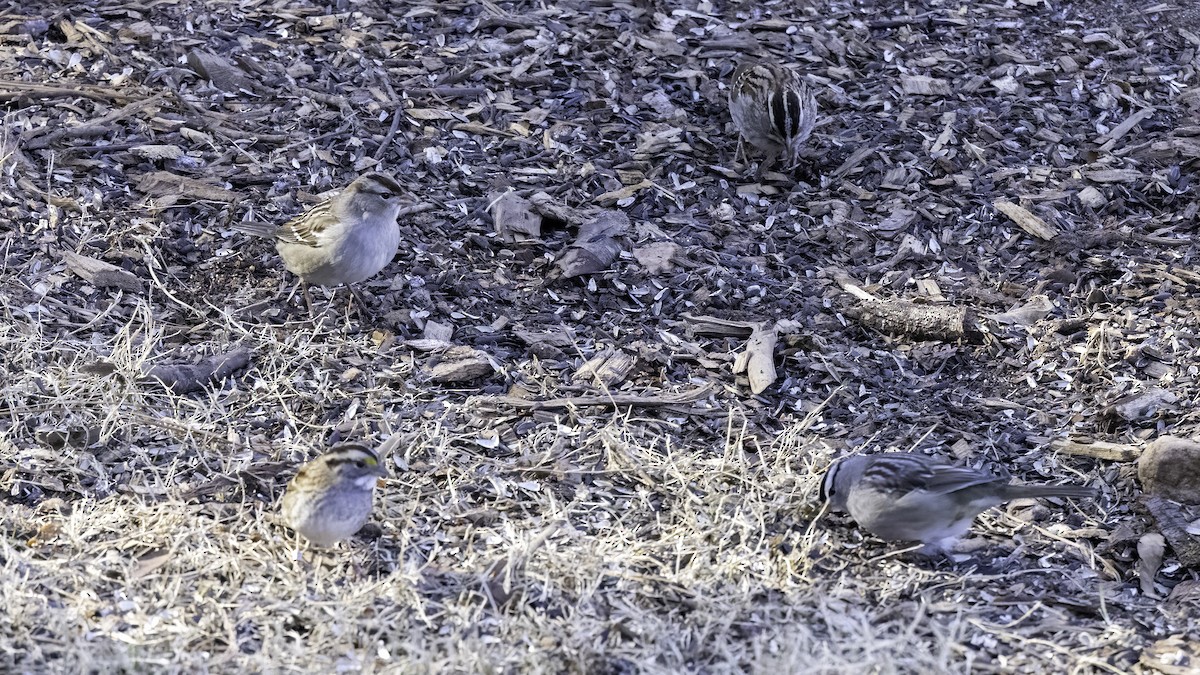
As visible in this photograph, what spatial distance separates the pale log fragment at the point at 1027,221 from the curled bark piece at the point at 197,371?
4543 mm

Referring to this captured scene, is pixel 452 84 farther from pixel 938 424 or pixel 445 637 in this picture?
pixel 445 637

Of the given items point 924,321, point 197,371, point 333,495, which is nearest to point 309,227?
point 197,371

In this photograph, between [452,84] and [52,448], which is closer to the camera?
[52,448]

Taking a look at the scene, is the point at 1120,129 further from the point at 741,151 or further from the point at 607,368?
the point at 607,368

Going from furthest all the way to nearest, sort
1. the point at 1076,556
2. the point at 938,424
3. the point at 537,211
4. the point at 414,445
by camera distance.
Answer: the point at 537,211
the point at 938,424
the point at 414,445
the point at 1076,556

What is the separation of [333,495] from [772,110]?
4.10 meters

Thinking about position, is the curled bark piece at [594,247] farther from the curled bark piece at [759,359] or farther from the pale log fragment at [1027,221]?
the pale log fragment at [1027,221]

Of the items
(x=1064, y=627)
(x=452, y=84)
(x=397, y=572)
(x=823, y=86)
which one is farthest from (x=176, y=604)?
(x=823, y=86)

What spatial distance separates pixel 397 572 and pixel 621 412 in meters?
1.77

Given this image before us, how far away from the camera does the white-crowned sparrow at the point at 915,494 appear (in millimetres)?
5539

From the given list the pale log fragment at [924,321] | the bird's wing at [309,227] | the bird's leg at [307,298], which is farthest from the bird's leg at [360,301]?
the pale log fragment at [924,321]

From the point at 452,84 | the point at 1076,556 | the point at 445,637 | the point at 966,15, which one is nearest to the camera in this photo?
the point at 445,637

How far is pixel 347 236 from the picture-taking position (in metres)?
6.88

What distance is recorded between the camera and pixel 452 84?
889 centimetres
